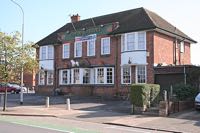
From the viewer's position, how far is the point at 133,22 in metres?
31.2

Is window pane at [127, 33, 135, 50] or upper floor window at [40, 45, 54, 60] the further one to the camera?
upper floor window at [40, 45, 54, 60]

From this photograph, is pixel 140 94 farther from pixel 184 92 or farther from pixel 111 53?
pixel 111 53

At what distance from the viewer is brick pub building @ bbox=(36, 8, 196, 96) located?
1152 inches

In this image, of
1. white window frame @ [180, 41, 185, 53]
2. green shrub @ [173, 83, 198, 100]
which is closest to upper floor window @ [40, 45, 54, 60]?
white window frame @ [180, 41, 185, 53]

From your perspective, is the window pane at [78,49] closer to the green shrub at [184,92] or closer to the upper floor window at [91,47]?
the upper floor window at [91,47]

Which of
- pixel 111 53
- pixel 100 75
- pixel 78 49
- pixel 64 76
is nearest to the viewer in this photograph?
pixel 111 53

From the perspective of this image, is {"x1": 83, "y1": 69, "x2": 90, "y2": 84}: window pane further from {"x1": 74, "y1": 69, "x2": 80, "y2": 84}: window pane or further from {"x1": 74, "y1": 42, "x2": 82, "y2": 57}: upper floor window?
{"x1": 74, "y1": 42, "x2": 82, "y2": 57}: upper floor window

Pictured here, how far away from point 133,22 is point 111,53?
3.66 m

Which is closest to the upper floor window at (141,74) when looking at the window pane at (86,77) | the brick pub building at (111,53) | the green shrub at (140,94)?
the brick pub building at (111,53)

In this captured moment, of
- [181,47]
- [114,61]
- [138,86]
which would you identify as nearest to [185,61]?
[181,47]

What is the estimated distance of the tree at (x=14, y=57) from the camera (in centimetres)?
2244

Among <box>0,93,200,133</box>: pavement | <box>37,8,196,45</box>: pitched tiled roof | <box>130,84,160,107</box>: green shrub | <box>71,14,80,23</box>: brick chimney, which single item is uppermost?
<box>71,14,80,23</box>: brick chimney

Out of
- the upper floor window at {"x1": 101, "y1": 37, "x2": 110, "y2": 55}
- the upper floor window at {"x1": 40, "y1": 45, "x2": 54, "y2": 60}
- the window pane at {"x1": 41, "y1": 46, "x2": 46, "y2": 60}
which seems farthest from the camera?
the window pane at {"x1": 41, "y1": 46, "x2": 46, "y2": 60}

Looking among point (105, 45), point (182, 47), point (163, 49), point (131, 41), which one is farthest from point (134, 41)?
point (182, 47)
